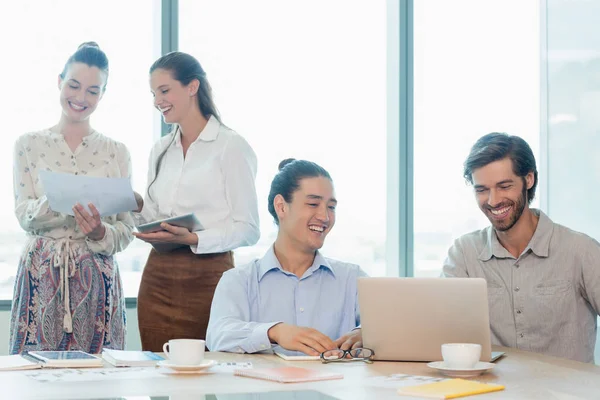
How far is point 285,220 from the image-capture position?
267 centimetres

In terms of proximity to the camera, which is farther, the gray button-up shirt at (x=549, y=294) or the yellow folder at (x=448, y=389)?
the gray button-up shirt at (x=549, y=294)

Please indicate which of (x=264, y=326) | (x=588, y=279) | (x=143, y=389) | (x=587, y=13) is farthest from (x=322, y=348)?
(x=587, y=13)

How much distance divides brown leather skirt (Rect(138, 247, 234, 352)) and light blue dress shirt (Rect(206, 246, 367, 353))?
0.49 metres

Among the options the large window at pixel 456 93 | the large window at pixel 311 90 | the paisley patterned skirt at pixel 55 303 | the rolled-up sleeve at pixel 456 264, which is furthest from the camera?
the large window at pixel 456 93

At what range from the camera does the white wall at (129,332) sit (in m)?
4.14

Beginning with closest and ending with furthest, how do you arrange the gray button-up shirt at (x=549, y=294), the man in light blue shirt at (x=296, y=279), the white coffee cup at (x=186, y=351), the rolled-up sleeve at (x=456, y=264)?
1. the white coffee cup at (x=186, y=351)
2. the man in light blue shirt at (x=296, y=279)
3. the gray button-up shirt at (x=549, y=294)
4. the rolled-up sleeve at (x=456, y=264)

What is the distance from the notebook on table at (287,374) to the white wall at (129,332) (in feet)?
8.36

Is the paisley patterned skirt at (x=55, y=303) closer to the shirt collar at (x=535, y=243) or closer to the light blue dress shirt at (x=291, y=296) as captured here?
the light blue dress shirt at (x=291, y=296)

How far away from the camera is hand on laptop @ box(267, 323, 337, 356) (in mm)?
2096

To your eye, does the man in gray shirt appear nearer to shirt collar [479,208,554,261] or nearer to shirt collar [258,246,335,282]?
shirt collar [479,208,554,261]

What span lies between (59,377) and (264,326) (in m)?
0.62

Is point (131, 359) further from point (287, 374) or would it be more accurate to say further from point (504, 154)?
point (504, 154)

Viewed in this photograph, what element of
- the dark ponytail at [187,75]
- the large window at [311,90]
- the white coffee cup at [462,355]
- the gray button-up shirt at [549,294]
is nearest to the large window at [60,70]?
the large window at [311,90]

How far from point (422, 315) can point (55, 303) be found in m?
1.57
